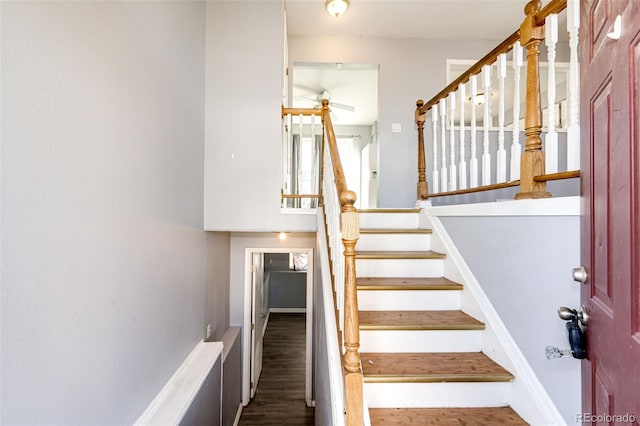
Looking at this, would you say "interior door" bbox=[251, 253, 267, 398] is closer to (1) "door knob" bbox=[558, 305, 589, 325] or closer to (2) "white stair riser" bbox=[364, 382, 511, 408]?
(2) "white stair riser" bbox=[364, 382, 511, 408]

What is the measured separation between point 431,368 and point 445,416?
20 centimetres

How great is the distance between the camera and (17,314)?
2.99 ft

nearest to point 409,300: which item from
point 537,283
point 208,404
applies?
point 537,283

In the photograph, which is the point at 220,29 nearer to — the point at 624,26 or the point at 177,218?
the point at 177,218

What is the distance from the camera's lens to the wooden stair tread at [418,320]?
167cm

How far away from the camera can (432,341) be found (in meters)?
1.69

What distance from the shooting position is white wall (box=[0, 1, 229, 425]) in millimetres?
916

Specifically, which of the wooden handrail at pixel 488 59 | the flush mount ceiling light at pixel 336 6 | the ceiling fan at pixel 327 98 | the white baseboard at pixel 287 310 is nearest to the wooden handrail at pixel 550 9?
the wooden handrail at pixel 488 59

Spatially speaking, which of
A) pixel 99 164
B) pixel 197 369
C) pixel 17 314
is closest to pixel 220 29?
pixel 99 164

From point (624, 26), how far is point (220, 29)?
2.94 meters

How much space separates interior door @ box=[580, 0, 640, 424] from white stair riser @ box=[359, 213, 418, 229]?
1775 millimetres

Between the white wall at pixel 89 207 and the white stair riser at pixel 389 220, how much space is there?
1.52 metres

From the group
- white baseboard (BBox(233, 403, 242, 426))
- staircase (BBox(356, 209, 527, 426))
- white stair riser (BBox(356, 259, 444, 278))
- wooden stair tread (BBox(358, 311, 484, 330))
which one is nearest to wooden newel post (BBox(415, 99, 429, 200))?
staircase (BBox(356, 209, 527, 426))

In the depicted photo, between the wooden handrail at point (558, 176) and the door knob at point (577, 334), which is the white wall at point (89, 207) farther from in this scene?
the wooden handrail at point (558, 176)
